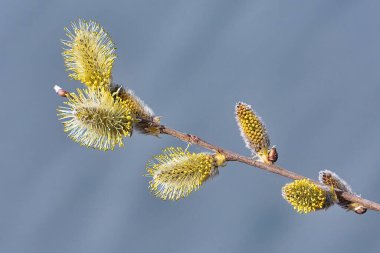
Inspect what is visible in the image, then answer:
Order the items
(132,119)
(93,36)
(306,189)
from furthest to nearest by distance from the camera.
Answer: (93,36) → (132,119) → (306,189)

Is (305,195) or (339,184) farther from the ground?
(339,184)

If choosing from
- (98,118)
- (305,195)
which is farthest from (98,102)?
(305,195)

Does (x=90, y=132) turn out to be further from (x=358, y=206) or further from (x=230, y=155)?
(x=358, y=206)

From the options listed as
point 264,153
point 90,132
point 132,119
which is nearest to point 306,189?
point 264,153

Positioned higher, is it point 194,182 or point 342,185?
point 342,185

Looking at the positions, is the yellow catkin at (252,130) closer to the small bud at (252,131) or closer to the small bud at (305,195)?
the small bud at (252,131)

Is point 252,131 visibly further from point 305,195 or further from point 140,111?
point 140,111
